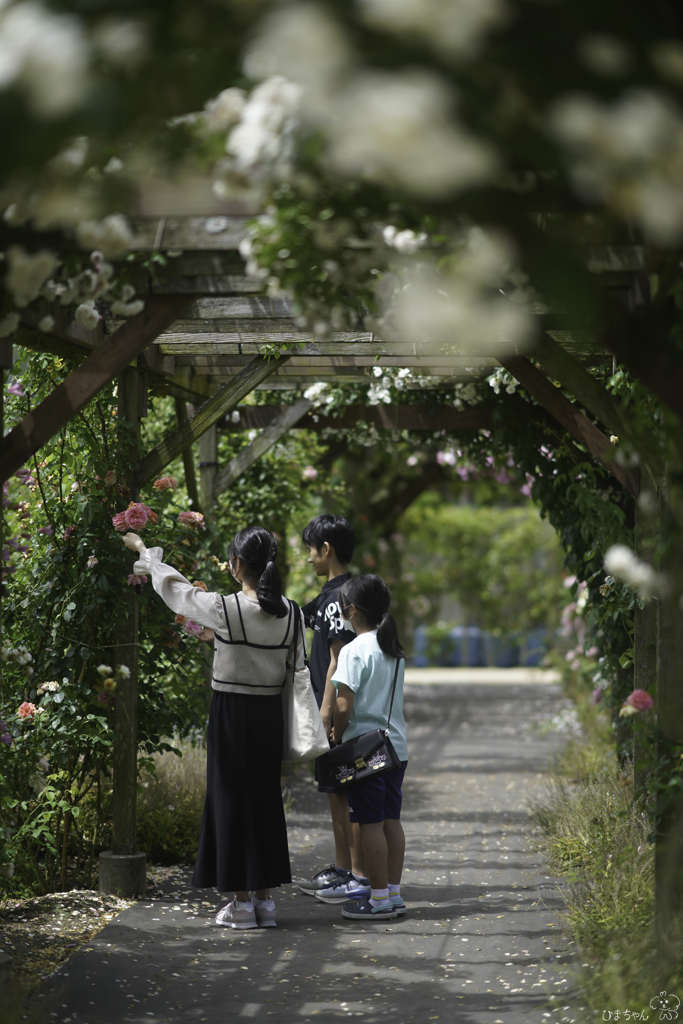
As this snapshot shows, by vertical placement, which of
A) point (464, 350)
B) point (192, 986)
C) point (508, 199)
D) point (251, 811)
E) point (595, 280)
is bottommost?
point (192, 986)

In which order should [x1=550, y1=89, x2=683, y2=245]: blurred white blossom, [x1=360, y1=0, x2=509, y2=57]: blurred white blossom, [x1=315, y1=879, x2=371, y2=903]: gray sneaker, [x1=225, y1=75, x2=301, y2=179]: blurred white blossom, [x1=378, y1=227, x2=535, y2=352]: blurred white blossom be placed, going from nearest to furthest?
[x1=360, y1=0, x2=509, y2=57]: blurred white blossom < [x1=550, y1=89, x2=683, y2=245]: blurred white blossom < [x1=378, y1=227, x2=535, y2=352]: blurred white blossom < [x1=225, y1=75, x2=301, y2=179]: blurred white blossom < [x1=315, y1=879, x2=371, y2=903]: gray sneaker

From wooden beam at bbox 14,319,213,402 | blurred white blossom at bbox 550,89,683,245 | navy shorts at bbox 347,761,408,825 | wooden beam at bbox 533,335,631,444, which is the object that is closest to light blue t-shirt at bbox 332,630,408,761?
navy shorts at bbox 347,761,408,825

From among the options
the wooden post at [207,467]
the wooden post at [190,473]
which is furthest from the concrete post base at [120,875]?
the wooden post at [207,467]

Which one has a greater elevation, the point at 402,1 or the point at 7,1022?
the point at 402,1

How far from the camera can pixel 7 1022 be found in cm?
271

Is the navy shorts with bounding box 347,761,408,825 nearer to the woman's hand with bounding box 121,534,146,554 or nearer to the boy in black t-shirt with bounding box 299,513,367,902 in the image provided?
the boy in black t-shirt with bounding box 299,513,367,902

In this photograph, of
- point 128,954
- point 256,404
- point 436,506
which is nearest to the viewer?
point 128,954

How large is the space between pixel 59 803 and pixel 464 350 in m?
2.48

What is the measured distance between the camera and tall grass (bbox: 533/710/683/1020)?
2.67 m

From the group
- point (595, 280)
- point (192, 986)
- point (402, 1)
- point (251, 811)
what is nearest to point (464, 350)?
point (251, 811)

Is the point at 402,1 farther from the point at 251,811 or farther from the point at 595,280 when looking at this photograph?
the point at 251,811

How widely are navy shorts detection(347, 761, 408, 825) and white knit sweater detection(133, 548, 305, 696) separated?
1.76 ft

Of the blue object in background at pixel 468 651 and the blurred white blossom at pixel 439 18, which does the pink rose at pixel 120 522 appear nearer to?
the blurred white blossom at pixel 439 18

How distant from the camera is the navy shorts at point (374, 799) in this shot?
4.24 meters
